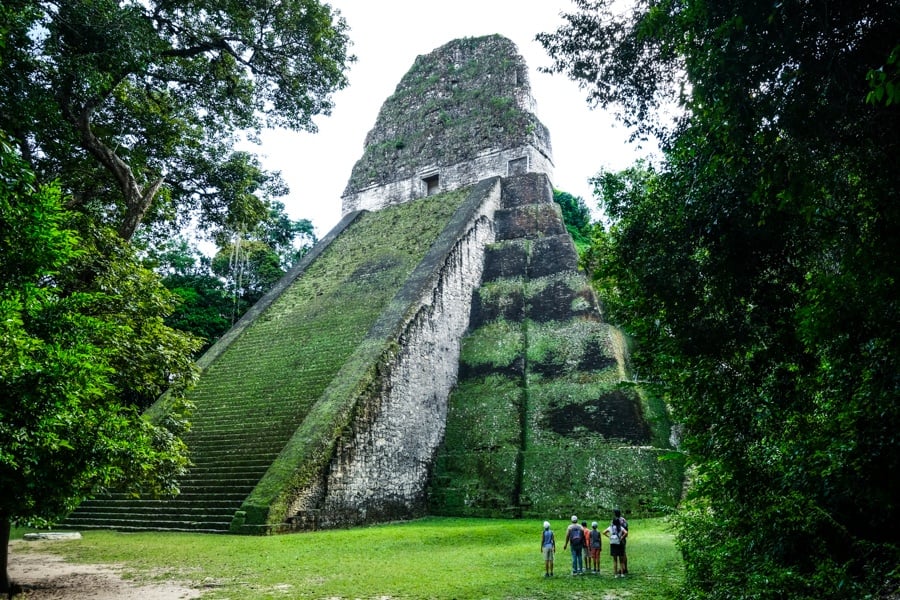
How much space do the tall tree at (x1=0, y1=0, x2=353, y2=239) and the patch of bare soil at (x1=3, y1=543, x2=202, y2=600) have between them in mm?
3932

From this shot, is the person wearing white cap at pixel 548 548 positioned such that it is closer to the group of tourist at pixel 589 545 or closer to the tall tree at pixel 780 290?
the group of tourist at pixel 589 545

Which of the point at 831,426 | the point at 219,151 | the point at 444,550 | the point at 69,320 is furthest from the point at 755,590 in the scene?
the point at 219,151

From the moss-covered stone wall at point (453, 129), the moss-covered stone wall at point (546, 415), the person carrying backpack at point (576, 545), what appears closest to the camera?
the person carrying backpack at point (576, 545)

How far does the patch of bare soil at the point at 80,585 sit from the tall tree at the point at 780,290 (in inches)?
174

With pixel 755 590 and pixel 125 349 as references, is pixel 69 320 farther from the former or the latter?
pixel 755 590

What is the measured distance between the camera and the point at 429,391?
12.6 meters

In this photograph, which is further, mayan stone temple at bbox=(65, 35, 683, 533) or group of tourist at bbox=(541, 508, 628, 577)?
mayan stone temple at bbox=(65, 35, 683, 533)

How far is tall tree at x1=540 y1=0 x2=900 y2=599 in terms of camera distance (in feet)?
11.8

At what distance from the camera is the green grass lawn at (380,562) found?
532cm

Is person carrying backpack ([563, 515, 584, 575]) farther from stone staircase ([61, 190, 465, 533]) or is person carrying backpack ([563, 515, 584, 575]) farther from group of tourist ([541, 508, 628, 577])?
stone staircase ([61, 190, 465, 533])

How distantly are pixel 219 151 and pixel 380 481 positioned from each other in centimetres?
633

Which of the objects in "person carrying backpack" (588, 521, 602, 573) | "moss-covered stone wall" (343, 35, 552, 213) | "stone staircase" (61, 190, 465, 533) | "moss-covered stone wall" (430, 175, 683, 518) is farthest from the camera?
"moss-covered stone wall" (343, 35, 552, 213)

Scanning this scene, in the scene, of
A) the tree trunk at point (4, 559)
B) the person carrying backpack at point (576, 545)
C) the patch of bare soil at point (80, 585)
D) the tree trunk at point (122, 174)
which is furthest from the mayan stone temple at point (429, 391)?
the tree trunk at point (122, 174)

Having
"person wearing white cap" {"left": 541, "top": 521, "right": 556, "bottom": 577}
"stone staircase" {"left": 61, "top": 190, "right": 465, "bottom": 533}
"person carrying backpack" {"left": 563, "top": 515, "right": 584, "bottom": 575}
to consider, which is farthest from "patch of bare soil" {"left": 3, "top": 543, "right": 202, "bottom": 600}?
"person carrying backpack" {"left": 563, "top": 515, "right": 584, "bottom": 575}
